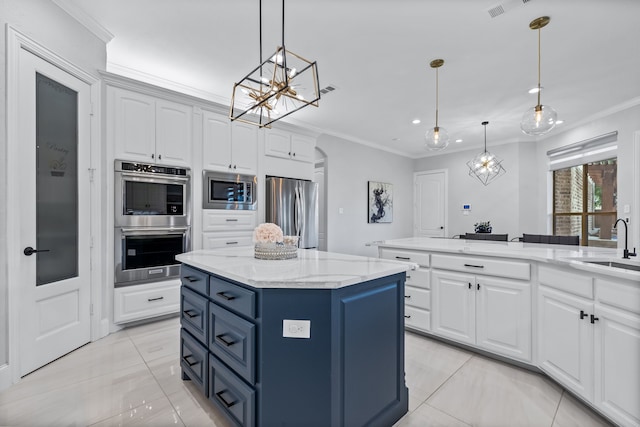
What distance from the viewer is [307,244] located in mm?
4328

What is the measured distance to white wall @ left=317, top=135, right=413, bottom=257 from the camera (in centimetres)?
561

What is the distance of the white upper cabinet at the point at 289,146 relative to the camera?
406cm

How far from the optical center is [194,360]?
1.88 metres

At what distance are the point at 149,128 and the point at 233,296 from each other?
94.9 inches

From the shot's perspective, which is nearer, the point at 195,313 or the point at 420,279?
the point at 195,313

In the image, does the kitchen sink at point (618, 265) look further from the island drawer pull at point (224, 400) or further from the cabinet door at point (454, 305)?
the island drawer pull at point (224, 400)

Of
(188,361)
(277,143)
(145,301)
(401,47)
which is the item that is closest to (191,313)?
(188,361)

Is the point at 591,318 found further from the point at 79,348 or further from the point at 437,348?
the point at 79,348

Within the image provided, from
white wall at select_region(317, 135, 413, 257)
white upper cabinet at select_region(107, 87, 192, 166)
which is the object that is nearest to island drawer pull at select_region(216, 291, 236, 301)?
white upper cabinet at select_region(107, 87, 192, 166)

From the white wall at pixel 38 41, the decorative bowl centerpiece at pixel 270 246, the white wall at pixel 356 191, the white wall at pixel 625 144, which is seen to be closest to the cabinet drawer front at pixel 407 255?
the decorative bowl centerpiece at pixel 270 246

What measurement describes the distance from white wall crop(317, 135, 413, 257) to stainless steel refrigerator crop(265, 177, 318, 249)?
3.63 ft

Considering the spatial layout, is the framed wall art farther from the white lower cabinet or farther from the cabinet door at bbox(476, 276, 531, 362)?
the cabinet door at bbox(476, 276, 531, 362)

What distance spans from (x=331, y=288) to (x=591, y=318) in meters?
1.56

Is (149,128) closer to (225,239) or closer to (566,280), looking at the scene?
(225,239)
